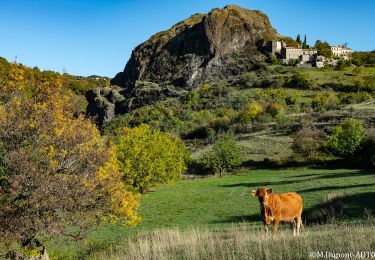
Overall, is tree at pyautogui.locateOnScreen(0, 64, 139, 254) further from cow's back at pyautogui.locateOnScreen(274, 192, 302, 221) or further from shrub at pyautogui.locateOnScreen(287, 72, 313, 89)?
shrub at pyautogui.locateOnScreen(287, 72, 313, 89)

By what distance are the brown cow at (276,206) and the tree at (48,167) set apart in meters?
5.15

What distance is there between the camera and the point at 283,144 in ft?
292

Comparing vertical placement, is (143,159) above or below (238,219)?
above

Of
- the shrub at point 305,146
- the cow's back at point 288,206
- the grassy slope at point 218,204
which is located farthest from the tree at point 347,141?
the cow's back at point 288,206

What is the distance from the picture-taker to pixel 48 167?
13977 mm

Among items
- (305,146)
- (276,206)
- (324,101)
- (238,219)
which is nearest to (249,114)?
(324,101)

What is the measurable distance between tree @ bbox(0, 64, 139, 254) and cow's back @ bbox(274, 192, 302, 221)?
231 inches

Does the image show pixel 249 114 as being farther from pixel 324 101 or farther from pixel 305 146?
pixel 305 146

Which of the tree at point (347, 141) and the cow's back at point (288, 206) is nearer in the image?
the cow's back at point (288, 206)

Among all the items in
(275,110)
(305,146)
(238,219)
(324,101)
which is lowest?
(238,219)

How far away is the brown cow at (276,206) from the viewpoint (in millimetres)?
14516

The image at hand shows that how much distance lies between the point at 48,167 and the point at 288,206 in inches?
354

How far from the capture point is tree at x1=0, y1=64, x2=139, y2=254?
42.1ft

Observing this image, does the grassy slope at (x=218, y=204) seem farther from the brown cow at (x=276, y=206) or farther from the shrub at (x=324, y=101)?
the shrub at (x=324, y=101)
